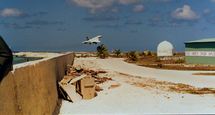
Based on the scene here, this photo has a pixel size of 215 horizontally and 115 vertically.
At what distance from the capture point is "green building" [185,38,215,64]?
5104cm

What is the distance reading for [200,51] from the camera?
172ft

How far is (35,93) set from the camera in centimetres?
1067

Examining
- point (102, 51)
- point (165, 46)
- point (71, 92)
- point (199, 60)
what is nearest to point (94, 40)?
point (102, 51)

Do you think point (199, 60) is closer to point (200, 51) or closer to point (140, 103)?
point (200, 51)

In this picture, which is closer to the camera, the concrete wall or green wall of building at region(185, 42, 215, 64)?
the concrete wall

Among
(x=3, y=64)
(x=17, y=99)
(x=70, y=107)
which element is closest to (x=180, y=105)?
(x=70, y=107)

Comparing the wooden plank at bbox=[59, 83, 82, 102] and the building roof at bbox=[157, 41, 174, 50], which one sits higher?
the building roof at bbox=[157, 41, 174, 50]

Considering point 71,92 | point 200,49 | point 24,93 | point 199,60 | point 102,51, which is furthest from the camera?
point 102,51

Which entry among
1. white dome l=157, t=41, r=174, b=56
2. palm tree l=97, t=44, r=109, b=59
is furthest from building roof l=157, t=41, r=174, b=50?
palm tree l=97, t=44, r=109, b=59

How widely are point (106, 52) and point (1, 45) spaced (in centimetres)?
7860

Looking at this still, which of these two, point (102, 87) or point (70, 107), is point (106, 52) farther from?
point (70, 107)

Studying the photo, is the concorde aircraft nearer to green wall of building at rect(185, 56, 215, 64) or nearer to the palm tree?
the palm tree

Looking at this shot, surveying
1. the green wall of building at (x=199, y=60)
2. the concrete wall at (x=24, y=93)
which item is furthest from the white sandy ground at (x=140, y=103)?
the green wall of building at (x=199, y=60)

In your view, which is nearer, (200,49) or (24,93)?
(24,93)
